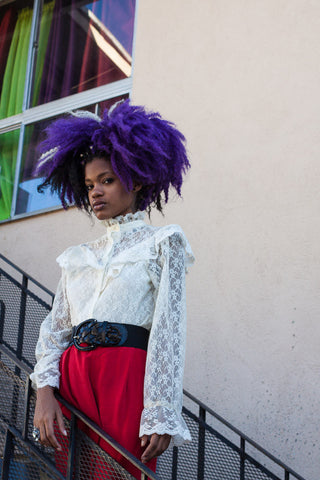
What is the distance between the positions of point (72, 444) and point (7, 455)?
1.61 feet

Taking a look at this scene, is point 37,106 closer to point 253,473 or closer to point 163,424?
point 253,473

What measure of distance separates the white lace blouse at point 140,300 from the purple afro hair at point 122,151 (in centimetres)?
17

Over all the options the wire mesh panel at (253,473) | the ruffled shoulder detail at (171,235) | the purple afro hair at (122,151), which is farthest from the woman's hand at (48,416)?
the wire mesh panel at (253,473)

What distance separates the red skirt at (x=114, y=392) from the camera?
228 cm

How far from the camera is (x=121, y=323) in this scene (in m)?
2.37

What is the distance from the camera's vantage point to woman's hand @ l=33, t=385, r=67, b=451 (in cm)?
230

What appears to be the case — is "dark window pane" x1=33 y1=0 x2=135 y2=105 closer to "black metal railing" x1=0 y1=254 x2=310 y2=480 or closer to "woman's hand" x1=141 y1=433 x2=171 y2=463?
"black metal railing" x1=0 y1=254 x2=310 y2=480

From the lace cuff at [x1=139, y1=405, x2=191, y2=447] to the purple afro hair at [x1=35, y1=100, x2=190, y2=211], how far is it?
33.9 inches

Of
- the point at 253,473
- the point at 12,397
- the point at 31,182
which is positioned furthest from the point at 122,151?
the point at 31,182

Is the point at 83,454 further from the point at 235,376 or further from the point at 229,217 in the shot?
the point at 229,217

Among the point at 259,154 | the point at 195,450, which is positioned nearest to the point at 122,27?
the point at 259,154

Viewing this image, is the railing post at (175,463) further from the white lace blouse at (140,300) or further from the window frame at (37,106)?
the window frame at (37,106)

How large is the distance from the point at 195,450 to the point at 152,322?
1832 millimetres

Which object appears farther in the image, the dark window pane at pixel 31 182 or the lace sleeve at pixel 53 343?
the dark window pane at pixel 31 182
